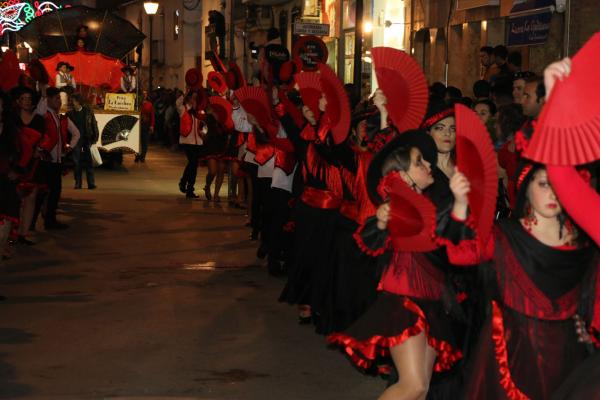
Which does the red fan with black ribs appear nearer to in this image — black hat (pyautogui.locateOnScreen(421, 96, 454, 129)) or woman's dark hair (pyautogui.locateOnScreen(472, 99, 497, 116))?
black hat (pyautogui.locateOnScreen(421, 96, 454, 129))

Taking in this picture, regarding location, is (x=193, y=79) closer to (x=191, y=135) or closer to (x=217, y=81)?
(x=191, y=135)

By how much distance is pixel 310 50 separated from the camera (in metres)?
15.2

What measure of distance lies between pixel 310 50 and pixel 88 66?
13705mm

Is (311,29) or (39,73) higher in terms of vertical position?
(311,29)

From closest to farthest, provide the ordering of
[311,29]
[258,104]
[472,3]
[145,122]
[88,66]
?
[258,104], [472,3], [311,29], [88,66], [145,122]

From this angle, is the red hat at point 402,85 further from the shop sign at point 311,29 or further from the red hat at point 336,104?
the shop sign at point 311,29

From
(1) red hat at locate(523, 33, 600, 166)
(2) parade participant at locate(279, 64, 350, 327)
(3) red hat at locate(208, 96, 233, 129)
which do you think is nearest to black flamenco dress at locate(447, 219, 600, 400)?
(1) red hat at locate(523, 33, 600, 166)

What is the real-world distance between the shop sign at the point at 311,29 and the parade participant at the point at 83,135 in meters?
4.04

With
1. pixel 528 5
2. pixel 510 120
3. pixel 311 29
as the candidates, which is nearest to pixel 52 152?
pixel 528 5

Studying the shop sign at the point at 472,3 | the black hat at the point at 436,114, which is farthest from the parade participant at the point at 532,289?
the shop sign at the point at 472,3

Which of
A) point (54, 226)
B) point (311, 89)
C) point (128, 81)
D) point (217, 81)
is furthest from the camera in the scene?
point (128, 81)

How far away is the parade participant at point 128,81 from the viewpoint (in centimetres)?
2900

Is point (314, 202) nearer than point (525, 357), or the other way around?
point (525, 357)

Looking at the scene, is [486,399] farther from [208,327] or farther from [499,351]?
[208,327]
